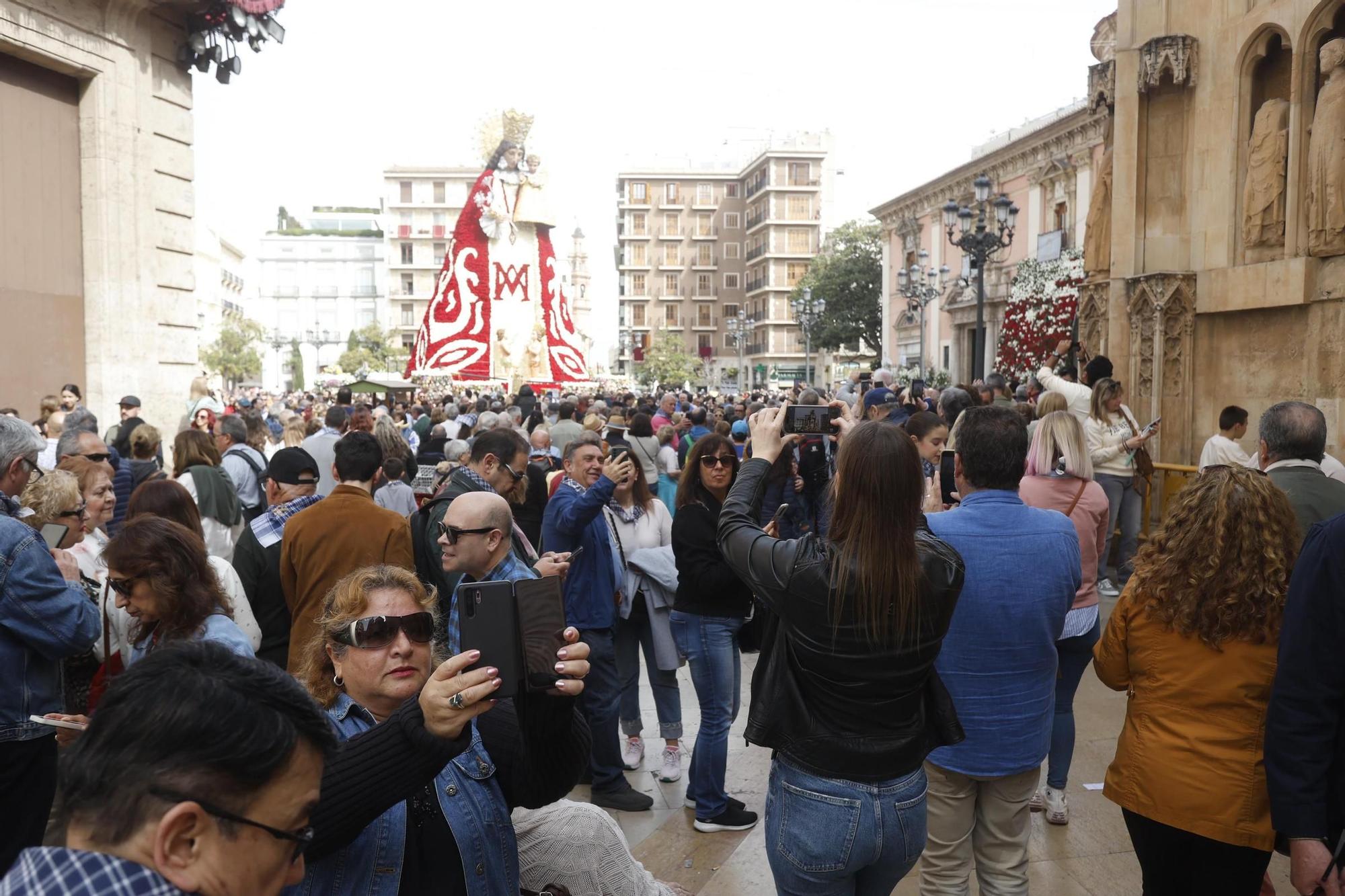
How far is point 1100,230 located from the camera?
11109 mm

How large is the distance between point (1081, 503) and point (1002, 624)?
175 centimetres

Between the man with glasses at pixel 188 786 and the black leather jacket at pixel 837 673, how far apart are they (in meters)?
1.37

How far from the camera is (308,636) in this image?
162 inches

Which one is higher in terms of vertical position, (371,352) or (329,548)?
Result: (371,352)

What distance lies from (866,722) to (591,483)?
2637 mm

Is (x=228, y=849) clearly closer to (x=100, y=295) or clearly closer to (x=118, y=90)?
(x=100, y=295)

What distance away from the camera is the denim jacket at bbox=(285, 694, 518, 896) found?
1.84m

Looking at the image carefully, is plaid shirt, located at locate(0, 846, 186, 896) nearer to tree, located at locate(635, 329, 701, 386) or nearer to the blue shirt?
the blue shirt

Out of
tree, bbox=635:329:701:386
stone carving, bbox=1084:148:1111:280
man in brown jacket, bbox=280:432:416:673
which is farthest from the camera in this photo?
tree, bbox=635:329:701:386

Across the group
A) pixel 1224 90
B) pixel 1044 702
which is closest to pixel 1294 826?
pixel 1044 702

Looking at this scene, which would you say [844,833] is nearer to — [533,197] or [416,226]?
[533,197]

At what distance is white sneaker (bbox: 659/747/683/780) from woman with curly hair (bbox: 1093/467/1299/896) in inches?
110

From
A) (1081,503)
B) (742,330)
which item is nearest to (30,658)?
(1081,503)

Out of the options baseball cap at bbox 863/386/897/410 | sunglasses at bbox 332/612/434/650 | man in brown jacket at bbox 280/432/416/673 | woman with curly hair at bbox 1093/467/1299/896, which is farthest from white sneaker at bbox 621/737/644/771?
sunglasses at bbox 332/612/434/650
